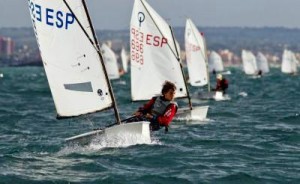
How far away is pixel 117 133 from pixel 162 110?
1.51 meters

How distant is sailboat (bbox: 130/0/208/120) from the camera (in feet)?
103

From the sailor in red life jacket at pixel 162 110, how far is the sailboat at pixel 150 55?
10.2 meters

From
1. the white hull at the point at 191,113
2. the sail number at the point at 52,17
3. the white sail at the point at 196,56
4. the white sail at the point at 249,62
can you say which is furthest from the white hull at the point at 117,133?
the white sail at the point at 249,62

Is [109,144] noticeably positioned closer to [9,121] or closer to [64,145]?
[64,145]

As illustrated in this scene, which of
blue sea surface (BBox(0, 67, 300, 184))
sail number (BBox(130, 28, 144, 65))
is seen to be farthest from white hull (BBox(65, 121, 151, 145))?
sail number (BBox(130, 28, 144, 65))

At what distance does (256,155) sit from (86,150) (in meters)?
4.56

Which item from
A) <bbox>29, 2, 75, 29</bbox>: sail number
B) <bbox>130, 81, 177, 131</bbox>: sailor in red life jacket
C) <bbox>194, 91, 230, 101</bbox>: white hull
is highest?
<bbox>29, 2, 75, 29</bbox>: sail number

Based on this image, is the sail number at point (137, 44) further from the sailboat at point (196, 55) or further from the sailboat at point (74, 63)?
the sailboat at point (196, 55)

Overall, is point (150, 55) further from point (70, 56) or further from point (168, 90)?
point (70, 56)

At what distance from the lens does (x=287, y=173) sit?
17.4 metres

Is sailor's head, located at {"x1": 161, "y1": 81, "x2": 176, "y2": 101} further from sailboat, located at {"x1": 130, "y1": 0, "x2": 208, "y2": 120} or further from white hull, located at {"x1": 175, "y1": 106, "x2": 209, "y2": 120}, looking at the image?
sailboat, located at {"x1": 130, "y1": 0, "x2": 208, "y2": 120}

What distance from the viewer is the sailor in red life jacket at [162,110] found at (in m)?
20.4

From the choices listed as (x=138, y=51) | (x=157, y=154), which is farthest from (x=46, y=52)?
(x=138, y=51)

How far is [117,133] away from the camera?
66.3 feet
